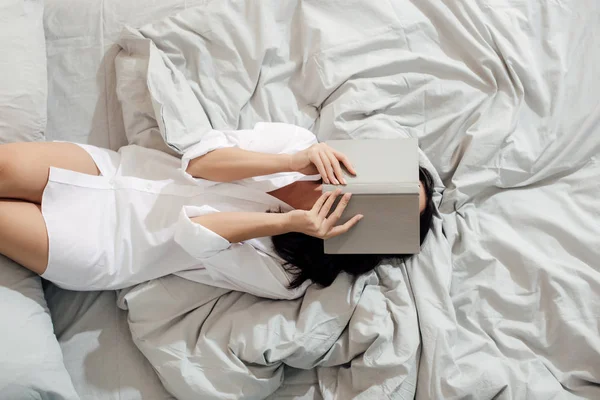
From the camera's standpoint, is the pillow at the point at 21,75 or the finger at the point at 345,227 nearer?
the finger at the point at 345,227

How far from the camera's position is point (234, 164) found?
121cm

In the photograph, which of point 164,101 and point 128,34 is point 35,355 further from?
point 128,34

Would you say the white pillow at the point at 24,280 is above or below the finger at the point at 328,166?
below

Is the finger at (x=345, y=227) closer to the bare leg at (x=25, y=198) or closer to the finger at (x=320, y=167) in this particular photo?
the finger at (x=320, y=167)

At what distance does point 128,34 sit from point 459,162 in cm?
79

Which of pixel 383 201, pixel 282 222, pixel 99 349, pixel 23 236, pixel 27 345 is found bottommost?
pixel 99 349

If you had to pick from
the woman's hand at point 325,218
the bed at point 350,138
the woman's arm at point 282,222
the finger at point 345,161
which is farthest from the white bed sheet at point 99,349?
the finger at point 345,161

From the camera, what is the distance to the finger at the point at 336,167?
41.8 inches

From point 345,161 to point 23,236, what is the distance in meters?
0.62

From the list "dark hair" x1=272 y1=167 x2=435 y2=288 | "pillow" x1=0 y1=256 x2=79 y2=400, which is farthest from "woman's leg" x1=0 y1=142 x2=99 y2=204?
"dark hair" x1=272 y1=167 x2=435 y2=288

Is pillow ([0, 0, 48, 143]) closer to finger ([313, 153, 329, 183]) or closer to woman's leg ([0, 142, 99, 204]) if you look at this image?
woman's leg ([0, 142, 99, 204])

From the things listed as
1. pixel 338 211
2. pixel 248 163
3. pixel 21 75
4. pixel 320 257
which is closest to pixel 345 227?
pixel 338 211

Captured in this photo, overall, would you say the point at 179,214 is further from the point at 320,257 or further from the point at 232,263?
the point at 320,257

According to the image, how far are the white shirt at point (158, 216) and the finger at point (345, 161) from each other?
135 mm
